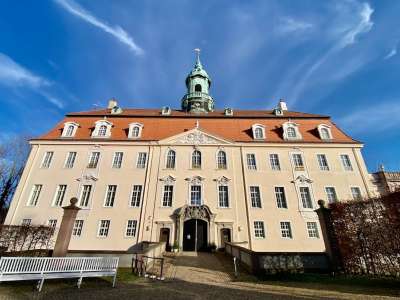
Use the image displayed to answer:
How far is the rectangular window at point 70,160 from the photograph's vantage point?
22.6 meters

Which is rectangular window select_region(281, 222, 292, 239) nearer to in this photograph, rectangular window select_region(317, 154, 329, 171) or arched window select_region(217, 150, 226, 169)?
rectangular window select_region(317, 154, 329, 171)

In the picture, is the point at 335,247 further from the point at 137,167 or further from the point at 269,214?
the point at 137,167

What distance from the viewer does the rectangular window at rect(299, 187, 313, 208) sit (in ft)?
67.8

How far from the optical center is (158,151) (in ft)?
76.7

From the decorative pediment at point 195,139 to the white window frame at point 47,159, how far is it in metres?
11.9

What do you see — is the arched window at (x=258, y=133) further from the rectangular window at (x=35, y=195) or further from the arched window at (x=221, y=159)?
the rectangular window at (x=35, y=195)

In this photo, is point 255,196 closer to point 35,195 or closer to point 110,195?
point 110,195

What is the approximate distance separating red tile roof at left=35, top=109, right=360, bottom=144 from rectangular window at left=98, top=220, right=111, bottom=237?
8.83m

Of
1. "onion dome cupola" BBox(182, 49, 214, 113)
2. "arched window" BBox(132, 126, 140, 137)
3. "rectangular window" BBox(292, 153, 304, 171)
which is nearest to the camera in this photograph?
"rectangular window" BBox(292, 153, 304, 171)

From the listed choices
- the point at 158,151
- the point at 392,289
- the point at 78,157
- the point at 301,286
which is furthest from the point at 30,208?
the point at 392,289

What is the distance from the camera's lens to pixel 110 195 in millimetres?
21234

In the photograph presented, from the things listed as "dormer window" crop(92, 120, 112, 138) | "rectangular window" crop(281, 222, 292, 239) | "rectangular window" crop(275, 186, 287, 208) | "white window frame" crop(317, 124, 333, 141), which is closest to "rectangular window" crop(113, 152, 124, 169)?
"dormer window" crop(92, 120, 112, 138)

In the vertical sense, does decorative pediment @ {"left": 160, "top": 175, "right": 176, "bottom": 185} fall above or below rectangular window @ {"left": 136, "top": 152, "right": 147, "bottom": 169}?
below

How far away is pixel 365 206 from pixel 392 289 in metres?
4.81
